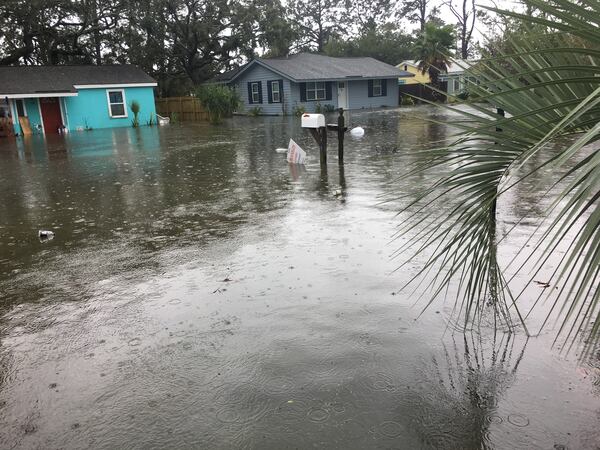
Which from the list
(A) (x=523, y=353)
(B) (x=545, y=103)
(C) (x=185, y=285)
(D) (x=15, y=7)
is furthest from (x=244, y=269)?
(D) (x=15, y=7)

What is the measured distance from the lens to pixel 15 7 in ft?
96.1

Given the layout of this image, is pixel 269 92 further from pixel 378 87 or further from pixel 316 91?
pixel 378 87

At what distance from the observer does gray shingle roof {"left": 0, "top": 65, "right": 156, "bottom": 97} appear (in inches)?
1004

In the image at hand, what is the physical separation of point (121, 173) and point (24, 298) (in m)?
7.55

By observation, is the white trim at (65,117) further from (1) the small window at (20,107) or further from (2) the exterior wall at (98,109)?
(1) the small window at (20,107)

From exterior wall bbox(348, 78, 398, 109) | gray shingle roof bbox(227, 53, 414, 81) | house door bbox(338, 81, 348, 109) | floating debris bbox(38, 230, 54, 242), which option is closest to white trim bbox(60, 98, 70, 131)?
gray shingle roof bbox(227, 53, 414, 81)

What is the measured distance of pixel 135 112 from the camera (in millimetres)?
28797

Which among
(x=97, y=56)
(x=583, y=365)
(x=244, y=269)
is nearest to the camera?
(x=583, y=365)

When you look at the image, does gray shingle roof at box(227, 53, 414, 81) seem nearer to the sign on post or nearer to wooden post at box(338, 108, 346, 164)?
the sign on post

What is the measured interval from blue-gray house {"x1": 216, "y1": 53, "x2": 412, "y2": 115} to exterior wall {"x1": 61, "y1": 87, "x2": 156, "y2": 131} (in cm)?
756

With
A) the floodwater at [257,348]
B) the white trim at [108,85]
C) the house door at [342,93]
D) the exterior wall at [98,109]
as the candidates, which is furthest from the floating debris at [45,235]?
the house door at [342,93]

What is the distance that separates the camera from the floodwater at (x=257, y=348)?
108 inches

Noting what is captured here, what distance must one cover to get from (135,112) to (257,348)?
27.6 meters

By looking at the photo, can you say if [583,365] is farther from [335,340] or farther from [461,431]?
[335,340]
